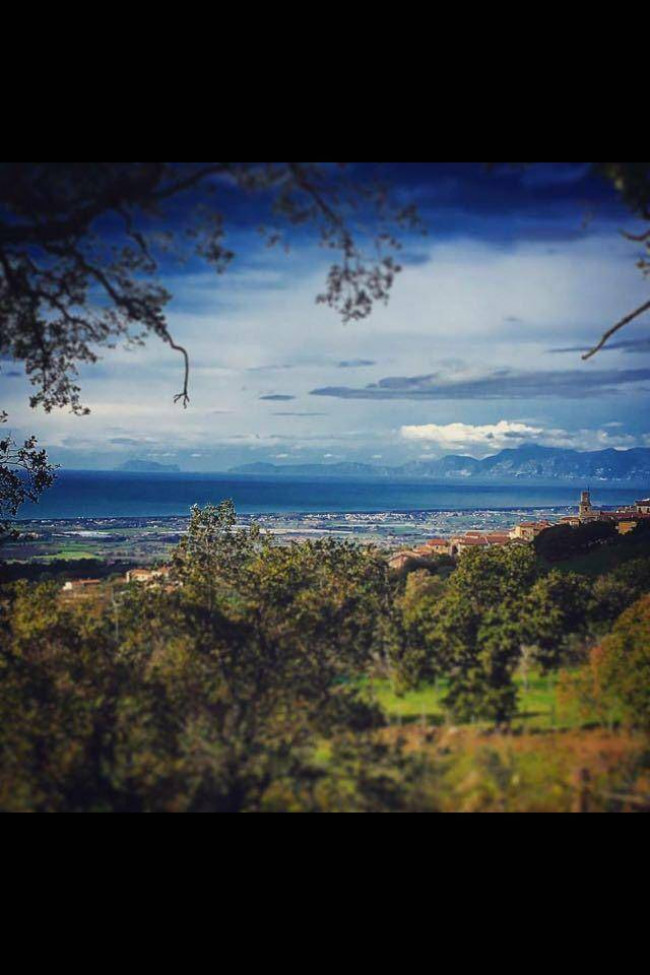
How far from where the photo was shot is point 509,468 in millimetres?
3947

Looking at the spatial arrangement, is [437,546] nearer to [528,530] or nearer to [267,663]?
[528,530]

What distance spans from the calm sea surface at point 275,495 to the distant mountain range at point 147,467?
0.04 m

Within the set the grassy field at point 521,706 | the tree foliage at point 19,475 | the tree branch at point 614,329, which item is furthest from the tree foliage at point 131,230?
the grassy field at point 521,706

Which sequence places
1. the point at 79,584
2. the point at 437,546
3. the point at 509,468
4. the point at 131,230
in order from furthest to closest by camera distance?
the point at 509,468 → the point at 437,546 → the point at 79,584 → the point at 131,230

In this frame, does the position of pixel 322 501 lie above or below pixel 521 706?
above

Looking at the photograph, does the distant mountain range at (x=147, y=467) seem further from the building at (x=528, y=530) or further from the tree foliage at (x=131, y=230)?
the building at (x=528, y=530)

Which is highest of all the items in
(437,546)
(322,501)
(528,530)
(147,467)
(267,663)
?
(147,467)

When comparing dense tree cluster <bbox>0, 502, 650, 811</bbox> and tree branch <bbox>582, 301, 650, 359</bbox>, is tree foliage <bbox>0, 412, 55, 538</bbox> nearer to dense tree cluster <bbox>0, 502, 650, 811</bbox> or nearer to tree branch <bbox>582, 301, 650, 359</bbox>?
dense tree cluster <bbox>0, 502, 650, 811</bbox>

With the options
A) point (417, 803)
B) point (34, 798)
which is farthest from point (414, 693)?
point (34, 798)

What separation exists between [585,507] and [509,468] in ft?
1.75

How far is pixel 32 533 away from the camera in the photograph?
360cm

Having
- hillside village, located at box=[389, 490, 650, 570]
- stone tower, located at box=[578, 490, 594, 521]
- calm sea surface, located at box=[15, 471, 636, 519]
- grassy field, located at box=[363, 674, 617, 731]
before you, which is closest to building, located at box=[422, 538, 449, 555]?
hillside village, located at box=[389, 490, 650, 570]

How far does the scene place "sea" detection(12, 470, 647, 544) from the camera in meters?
3.78

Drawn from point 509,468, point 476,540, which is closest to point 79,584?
point 476,540
